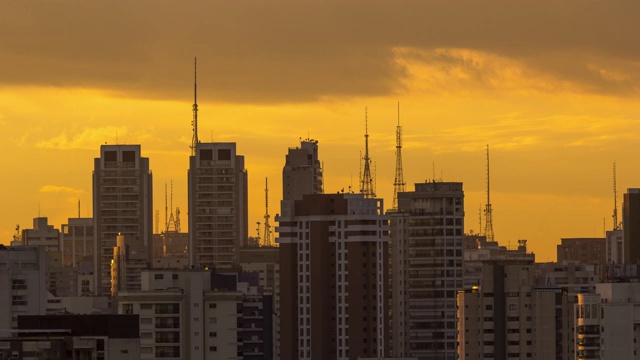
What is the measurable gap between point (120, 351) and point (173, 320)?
39.9 m

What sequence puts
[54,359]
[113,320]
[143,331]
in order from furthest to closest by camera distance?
1. [143,331]
2. [113,320]
3. [54,359]

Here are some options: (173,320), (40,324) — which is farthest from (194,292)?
(40,324)

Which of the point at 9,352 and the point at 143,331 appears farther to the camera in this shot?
the point at 143,331

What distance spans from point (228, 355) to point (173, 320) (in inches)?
193

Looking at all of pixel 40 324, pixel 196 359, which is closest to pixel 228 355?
pixel 196 359

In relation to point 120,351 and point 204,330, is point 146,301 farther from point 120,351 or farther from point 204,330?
point 120,351

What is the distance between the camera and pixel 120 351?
520 feet

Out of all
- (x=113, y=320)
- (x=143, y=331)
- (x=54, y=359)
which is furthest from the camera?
(x=143, y=331)

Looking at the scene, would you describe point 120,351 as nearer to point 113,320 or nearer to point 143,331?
point 113,320

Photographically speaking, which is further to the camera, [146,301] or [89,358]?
[146,301]

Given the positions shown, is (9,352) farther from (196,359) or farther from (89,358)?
(196,359)

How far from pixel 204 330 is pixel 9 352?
4826cm

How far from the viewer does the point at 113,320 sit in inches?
6314

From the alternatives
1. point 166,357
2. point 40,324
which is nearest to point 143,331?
point 166,357
